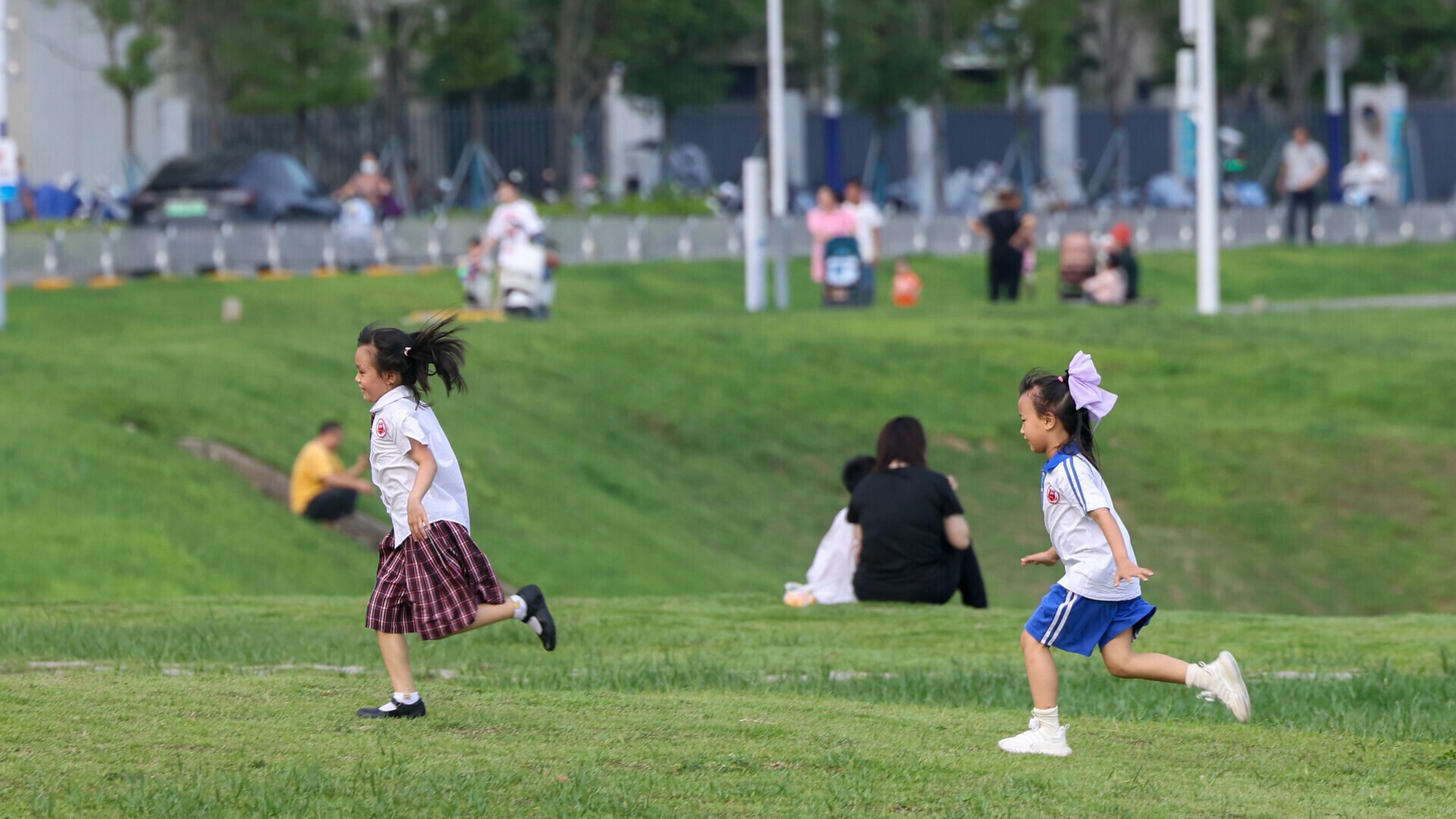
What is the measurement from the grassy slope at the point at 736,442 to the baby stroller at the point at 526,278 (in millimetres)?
479

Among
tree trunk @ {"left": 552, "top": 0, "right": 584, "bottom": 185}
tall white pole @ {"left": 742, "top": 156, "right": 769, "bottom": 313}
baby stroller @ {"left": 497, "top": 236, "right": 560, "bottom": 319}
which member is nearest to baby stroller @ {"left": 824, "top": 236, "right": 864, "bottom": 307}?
tall white pole @ {"left": 742, "top": 156, "right": 769, "bottom": 313}

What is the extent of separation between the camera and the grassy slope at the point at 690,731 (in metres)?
6.29

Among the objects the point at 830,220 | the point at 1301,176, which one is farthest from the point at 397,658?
the point at 1301,176

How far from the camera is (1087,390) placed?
708 centimetres

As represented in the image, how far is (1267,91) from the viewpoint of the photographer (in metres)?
58.5

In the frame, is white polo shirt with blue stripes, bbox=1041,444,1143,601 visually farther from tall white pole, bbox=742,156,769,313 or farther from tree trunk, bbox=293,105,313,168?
tree trunk, bbox=293,105,313,168

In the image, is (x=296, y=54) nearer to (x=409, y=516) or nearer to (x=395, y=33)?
(x=395, y=33)

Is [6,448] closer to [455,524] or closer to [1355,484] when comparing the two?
[455,524]

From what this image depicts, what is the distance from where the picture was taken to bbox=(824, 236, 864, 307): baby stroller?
2700cm

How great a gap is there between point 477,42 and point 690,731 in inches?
1307

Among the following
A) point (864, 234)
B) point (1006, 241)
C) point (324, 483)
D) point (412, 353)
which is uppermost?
point (864, 234)

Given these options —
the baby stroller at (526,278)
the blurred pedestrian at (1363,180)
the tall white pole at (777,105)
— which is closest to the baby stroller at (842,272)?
the tall white pole at (777,105)

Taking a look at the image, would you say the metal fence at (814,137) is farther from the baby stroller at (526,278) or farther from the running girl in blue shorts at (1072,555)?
the running girl in blue shorts at (1072,555)

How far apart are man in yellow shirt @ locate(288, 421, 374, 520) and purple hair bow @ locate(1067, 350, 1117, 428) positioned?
394 inches
